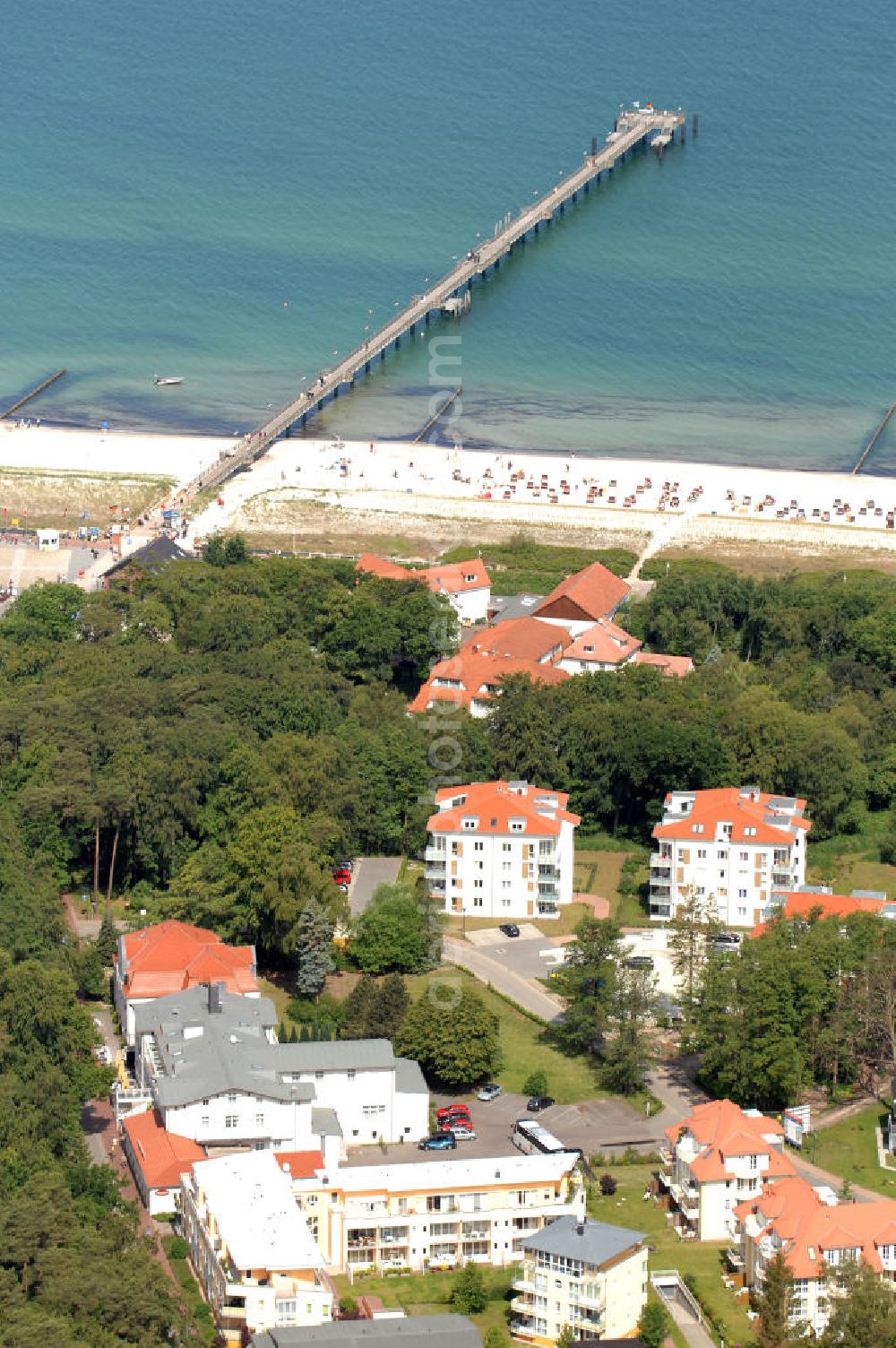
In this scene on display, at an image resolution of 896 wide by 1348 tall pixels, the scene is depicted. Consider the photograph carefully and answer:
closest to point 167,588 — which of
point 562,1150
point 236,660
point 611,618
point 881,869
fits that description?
point 236,660

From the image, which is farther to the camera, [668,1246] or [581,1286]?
[668,1246]

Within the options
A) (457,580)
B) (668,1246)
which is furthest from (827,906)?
(457,580)

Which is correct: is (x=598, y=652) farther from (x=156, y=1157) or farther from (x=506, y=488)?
(x=156, y=1157)

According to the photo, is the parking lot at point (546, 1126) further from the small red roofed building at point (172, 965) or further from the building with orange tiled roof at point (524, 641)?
the building with orange tiled roof at point (524, 641)

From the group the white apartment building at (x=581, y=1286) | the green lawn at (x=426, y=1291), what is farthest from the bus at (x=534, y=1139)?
the white apartment building at (x=581, y=1286)

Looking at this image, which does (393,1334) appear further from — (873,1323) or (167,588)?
(167,588)

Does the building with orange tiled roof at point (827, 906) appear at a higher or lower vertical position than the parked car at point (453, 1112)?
higher
